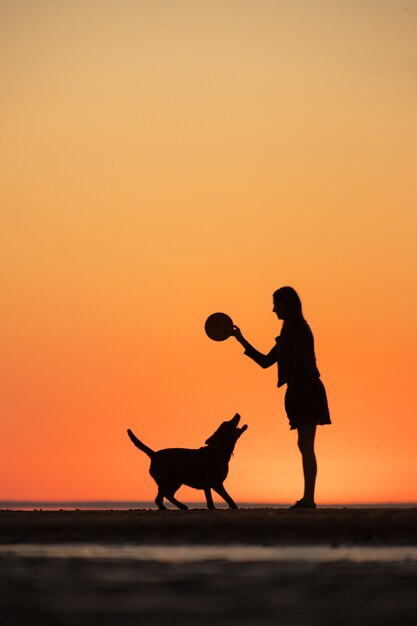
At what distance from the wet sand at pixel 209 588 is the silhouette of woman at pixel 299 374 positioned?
222 inches

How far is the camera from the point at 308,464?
13.3 metres

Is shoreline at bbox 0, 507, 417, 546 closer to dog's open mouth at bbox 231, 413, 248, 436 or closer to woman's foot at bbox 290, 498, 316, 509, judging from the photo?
woman's foot at bbox 290, 498, 316, 509

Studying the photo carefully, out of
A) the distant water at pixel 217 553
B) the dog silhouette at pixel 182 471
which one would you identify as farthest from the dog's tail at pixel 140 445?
the distant water at pixel 217 553

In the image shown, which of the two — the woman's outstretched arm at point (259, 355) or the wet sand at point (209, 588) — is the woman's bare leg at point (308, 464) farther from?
the wet sand at point (209, 588)

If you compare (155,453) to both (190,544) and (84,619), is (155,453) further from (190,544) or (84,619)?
(84,619)

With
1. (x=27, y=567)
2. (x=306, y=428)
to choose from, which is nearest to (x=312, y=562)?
(x=27, y=567)

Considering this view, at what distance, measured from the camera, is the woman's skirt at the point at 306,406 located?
1359cm

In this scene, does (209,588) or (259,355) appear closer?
(209,588)

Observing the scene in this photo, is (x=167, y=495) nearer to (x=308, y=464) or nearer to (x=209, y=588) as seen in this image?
(x=308, y=464)

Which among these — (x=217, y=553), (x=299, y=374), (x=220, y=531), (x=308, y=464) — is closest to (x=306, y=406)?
(x=299, y=374)

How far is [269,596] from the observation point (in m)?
4.72

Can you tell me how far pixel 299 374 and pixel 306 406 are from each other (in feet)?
1.57

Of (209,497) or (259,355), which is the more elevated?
(259,355)

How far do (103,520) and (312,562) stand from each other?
3.37 meters
